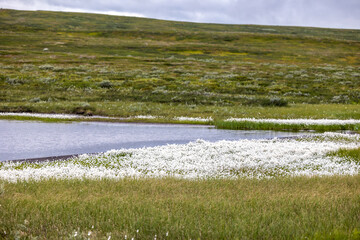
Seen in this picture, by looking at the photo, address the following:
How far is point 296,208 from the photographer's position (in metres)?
8.98

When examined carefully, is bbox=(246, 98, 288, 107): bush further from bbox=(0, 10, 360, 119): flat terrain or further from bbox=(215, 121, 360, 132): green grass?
bbox=(215, 121, 360, 132): green grass

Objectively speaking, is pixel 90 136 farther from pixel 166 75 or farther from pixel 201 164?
pixel 166 75

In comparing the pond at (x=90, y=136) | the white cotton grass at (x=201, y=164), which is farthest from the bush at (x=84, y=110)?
the white cotton grass at (x=201, y=164)

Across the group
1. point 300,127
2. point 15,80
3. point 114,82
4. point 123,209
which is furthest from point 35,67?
point 123,209

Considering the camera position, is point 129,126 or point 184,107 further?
point 184,107

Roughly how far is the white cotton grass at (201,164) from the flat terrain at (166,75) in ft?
63.8

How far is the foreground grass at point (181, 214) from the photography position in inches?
287

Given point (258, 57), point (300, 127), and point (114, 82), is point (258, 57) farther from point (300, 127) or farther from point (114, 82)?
point (300, 127)

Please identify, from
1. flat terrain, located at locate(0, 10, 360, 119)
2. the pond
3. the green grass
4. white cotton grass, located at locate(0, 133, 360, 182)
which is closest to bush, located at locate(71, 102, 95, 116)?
flat terrain, located at locate(0, 10, 360, 119)

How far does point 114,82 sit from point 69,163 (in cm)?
5149

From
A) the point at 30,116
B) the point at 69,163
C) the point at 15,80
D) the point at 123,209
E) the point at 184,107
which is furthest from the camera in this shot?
the point at 15,80

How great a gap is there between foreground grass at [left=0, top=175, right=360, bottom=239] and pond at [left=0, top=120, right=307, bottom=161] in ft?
46.6

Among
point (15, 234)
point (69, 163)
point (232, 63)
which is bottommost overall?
point (69, 163)

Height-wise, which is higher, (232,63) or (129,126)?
(232,63)
